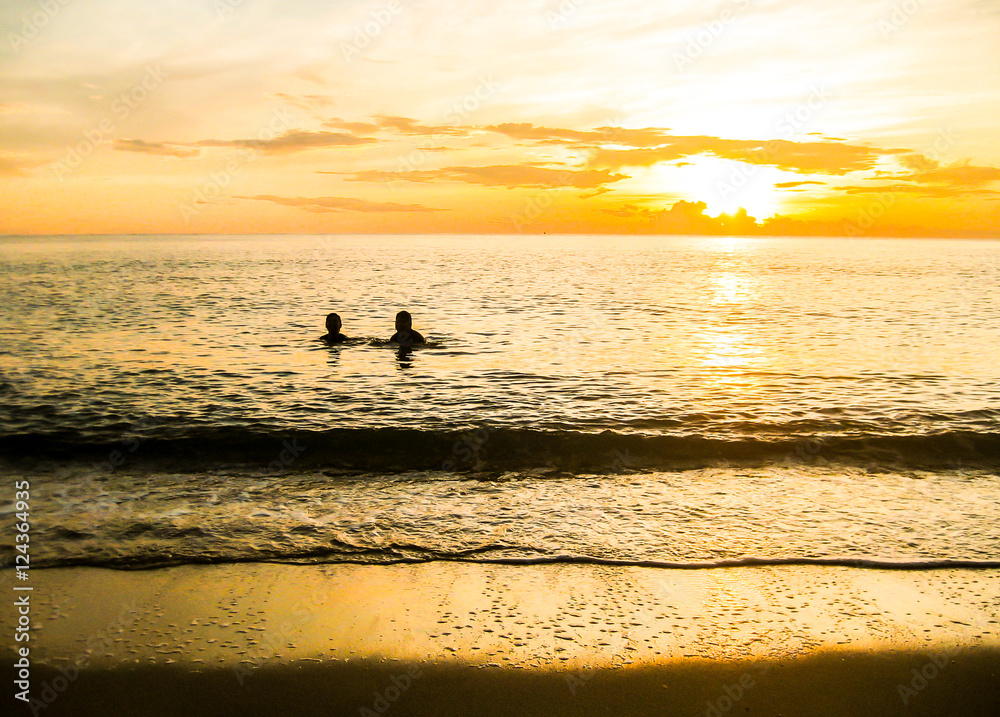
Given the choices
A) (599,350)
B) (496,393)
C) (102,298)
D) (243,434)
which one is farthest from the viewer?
(102,298)

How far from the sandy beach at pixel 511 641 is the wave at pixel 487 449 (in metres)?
4.21

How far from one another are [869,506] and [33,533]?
33.3 ft

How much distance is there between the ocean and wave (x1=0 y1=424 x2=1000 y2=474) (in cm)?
6

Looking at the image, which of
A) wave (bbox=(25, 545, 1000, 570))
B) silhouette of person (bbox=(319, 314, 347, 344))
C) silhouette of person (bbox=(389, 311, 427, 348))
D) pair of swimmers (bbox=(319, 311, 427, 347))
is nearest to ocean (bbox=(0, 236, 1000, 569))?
wave (bbox=(25, 545, 1000, 570))

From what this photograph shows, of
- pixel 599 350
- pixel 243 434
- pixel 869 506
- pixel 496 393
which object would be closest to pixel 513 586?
pixel 869 506

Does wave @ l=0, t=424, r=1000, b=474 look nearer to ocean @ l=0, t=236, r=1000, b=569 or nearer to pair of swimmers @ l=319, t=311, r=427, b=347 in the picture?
ocean @ l=0, t=236, r=1000, b=569

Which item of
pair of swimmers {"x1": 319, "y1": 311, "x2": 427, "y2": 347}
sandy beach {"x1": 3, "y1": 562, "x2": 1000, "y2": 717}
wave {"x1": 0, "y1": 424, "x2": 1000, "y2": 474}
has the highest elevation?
pair of swimmers {"x1": 319, "y1": 311, "x2": 427, "y2": 347}

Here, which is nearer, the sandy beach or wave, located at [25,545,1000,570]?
the sandy beach

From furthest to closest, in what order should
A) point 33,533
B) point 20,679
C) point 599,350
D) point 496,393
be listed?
point 599,350, point 496,393, point 33,533, point 20,679

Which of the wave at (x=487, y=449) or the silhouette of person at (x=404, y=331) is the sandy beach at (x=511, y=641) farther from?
the silhouette of person at (x=404, y=331)

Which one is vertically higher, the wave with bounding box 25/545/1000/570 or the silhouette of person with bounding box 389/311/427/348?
the silhouette of person with bounding box 389/311/427/348

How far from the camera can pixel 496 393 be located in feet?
52.8

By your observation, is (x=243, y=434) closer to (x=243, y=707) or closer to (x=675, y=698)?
(x=243, y=707)

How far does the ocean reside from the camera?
23.6 ft
